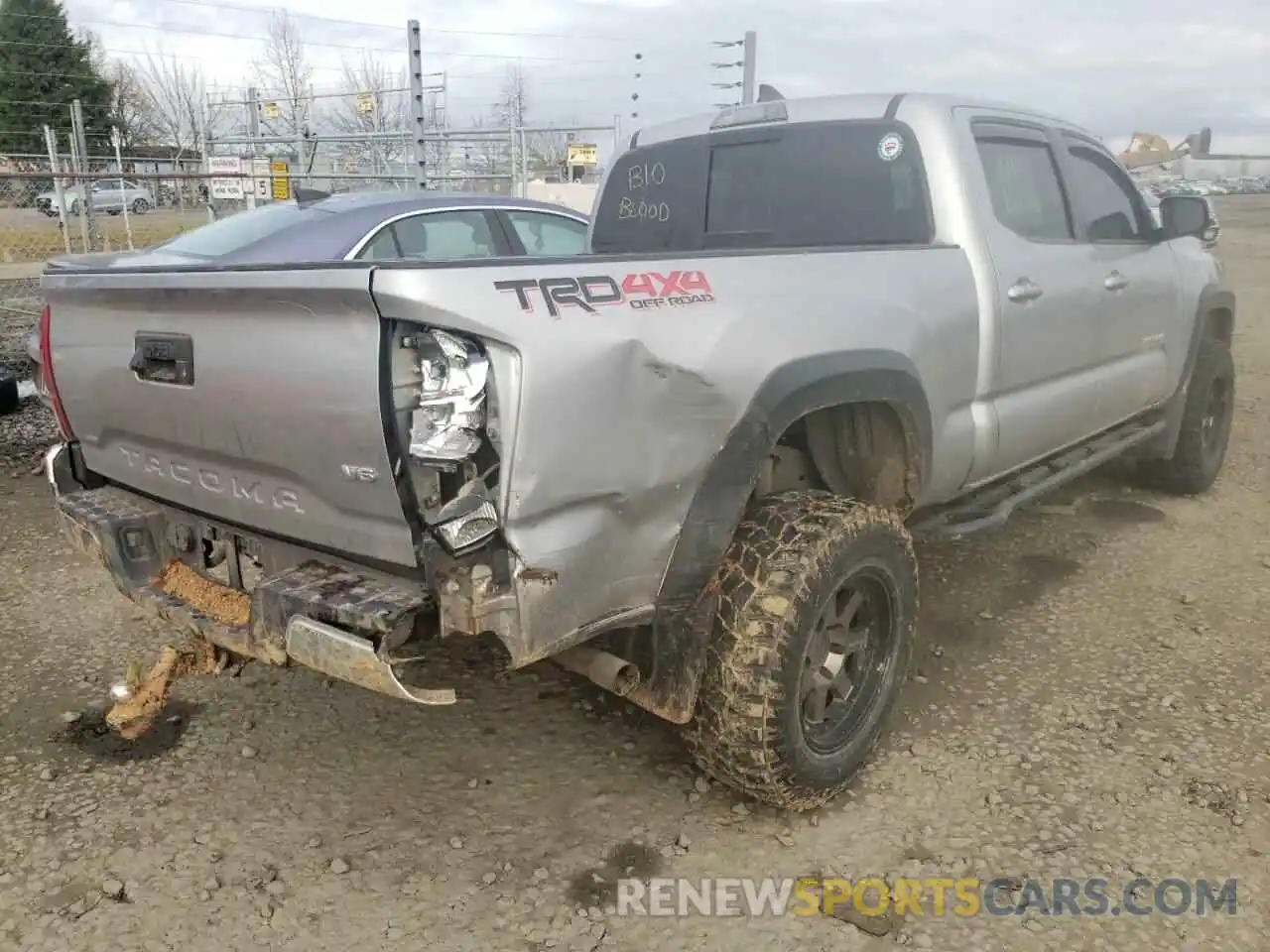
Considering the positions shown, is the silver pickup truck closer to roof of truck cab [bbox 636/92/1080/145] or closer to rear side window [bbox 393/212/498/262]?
roof of truck cab [bbox 636/92/1080/145]

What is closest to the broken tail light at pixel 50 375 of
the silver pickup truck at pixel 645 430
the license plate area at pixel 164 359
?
the silver pickup truck at pixel 645 430

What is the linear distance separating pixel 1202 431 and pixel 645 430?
454 cm

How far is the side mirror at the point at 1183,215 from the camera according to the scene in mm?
4570

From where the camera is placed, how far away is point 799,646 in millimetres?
2623

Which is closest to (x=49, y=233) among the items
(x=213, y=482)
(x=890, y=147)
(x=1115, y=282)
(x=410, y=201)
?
(x=410, y=201)

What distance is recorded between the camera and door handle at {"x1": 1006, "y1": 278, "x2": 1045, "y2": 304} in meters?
3.54

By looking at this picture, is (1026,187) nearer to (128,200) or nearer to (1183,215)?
(1183,215)

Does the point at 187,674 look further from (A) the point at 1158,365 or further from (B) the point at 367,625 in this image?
(A) the point at 1158,365

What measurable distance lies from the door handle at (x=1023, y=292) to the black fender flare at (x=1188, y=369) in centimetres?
198

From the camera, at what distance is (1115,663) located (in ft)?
12.4

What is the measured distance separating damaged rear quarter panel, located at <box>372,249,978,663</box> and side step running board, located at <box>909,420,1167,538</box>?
108 cm

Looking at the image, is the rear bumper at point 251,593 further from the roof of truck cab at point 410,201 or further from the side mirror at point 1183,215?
the side mirror at point 1183,215

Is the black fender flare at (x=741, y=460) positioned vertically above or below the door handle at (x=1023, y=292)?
below

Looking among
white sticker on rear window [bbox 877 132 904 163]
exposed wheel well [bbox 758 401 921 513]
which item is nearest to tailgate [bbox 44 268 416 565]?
exposed wheel well [bbox 758 401 921 513]
